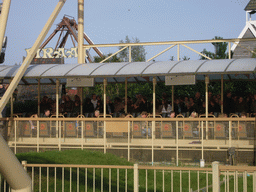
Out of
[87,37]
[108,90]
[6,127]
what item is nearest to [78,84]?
[6,127]

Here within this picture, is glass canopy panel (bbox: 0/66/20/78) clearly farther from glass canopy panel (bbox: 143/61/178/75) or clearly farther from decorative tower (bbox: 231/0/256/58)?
decorative tower (bbox: 231/0/256/58)

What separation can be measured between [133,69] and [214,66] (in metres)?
2.90

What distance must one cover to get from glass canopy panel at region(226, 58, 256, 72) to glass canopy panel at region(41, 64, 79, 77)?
19.7 feet

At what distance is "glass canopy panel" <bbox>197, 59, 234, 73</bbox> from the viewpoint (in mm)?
17078

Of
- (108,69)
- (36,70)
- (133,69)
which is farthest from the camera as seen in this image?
(36,70)

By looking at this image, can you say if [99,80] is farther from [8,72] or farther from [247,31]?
[247,31]

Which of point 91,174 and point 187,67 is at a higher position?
point 187,67

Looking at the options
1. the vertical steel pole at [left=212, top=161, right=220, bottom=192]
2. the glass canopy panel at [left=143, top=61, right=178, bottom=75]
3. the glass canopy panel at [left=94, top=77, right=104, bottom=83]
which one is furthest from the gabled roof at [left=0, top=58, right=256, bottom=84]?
the vertical steel pole at [left=212, top=161, right=220, bottom=192]

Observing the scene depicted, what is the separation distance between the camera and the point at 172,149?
16828mm

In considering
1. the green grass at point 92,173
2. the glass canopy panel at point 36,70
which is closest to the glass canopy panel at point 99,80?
the glass canopy panel at point 36,70

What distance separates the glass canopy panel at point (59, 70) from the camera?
18891mm

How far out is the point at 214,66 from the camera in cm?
1733

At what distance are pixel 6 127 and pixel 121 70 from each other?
4.50 metres

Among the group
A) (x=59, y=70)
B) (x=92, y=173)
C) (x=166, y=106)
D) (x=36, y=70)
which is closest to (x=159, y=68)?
(x=166, y=106)
